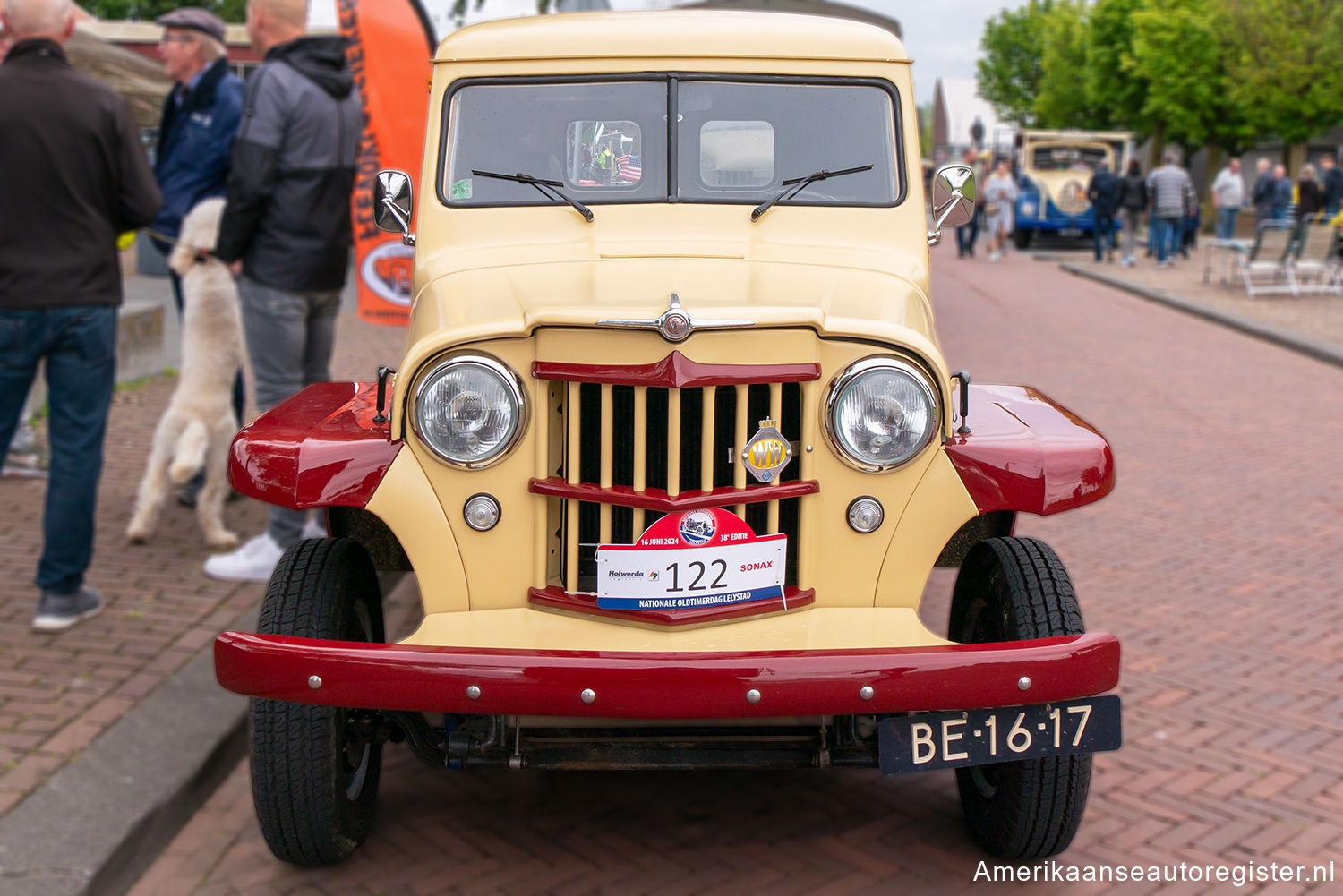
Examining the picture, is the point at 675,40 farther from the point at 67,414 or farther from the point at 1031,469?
the point at 67,414

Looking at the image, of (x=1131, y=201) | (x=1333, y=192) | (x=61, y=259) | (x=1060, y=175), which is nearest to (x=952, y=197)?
(x=61, y=259)

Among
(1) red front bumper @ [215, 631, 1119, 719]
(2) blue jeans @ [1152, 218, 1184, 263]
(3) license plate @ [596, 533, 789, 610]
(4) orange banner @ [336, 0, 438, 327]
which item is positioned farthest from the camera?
(2) blue jeans @ [1152, 218, 1184, 263]

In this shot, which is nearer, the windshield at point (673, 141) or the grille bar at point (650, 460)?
the grille bar at point (650, 460)

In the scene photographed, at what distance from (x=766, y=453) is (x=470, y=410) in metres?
0.69

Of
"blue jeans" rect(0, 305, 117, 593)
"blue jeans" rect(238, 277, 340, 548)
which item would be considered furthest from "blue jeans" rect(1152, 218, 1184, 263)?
"blue jeans" rect(0, 305, 117, 593)

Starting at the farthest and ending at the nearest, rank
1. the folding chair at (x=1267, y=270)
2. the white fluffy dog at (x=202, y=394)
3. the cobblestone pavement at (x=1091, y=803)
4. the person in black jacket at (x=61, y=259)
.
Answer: the folding chair at (x=1267, y=270) → the white fluffy dog at (x=202, y=394) → the person in black jacket at (x=61, y=259) → the cobblestone pavement at (x=1091, y=803)

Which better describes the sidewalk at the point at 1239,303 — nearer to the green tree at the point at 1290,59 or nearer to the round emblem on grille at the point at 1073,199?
the round emblem on grille at the point at 1073,199

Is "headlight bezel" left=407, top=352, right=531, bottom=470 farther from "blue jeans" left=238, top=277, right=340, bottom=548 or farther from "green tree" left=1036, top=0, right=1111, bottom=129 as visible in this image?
"green tree" left=1036, top=0, right=1111, bottom=129

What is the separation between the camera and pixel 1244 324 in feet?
49.3

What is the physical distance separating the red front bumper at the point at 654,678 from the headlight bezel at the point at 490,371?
0.47 meters

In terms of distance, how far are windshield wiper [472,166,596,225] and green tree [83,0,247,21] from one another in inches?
2571

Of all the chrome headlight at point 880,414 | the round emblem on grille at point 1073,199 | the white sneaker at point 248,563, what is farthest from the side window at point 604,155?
the round emblem on grille at point 1073,199

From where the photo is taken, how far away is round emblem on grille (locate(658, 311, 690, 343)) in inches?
117

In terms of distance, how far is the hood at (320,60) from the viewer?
5441 mm
